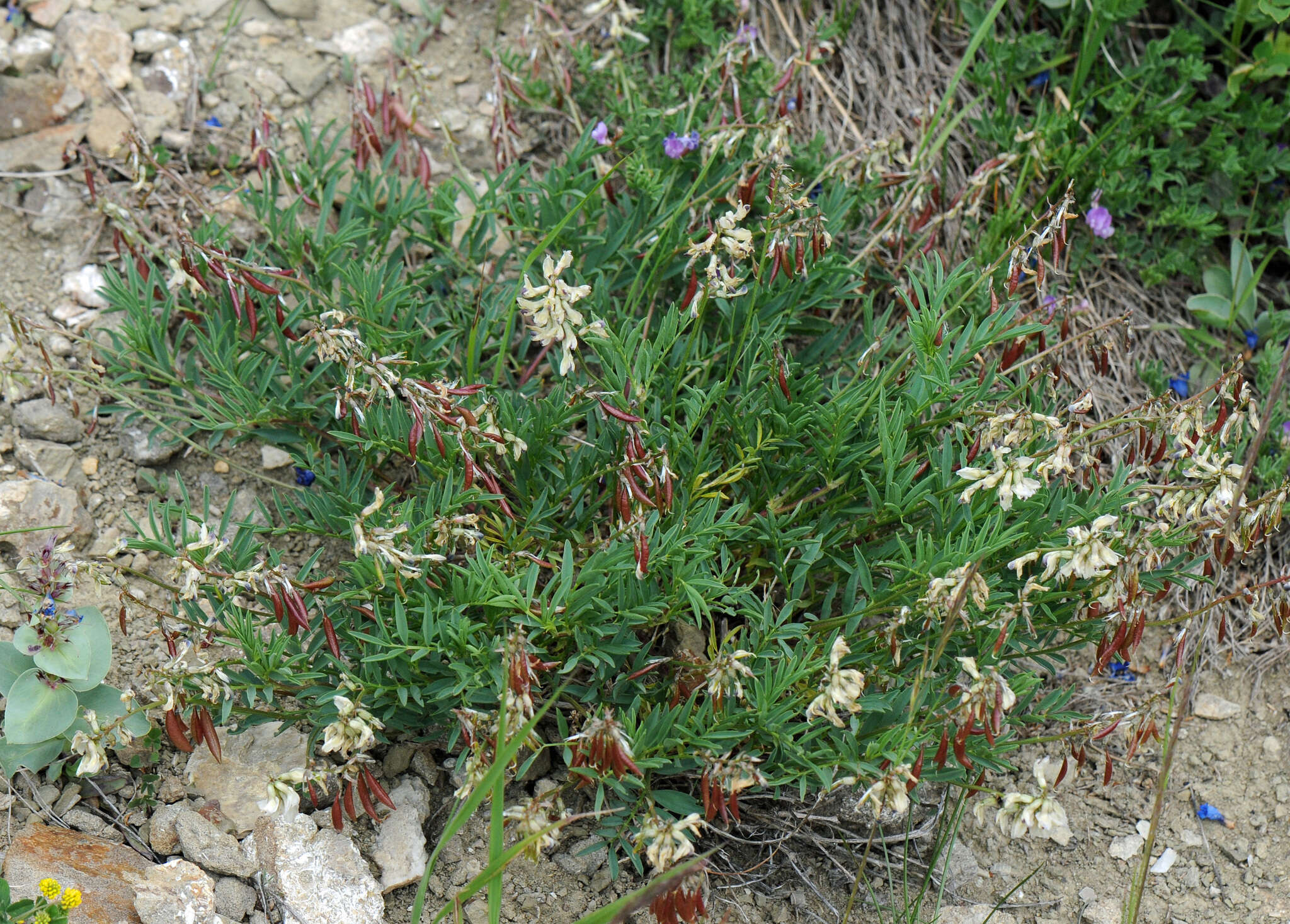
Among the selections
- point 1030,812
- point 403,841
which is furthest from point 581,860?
point 1030,812

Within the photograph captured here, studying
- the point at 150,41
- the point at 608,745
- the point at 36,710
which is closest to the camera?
the point at 608,745

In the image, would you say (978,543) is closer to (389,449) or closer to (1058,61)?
(389,449)

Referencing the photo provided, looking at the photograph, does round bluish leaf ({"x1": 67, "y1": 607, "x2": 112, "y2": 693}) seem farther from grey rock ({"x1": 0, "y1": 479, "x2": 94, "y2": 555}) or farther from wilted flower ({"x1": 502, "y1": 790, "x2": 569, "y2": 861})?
wilted flower ({"x1": 502, "y1": 790, "x2": 569, "y2": 861})

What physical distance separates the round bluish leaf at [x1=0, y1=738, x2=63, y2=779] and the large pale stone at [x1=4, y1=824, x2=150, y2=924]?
0.15 m

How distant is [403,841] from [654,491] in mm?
1109

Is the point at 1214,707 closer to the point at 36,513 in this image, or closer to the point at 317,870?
the point at 317,870

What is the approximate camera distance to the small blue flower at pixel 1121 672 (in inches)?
141

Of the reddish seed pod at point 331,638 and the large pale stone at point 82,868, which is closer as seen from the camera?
the large pale stone at point 82,868

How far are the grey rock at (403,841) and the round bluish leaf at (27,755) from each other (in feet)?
2.71

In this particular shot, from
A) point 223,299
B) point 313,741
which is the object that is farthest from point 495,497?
point 223,299

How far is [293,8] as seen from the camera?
4.46 meters

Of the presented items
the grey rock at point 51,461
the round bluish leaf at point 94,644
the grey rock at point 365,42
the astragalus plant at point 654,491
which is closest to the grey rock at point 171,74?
the grey rock at point 365,42

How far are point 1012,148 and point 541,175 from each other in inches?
70.6

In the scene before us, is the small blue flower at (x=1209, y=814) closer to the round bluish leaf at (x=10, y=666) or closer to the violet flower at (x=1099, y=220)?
the violet flower at (x=1099, y=220)
